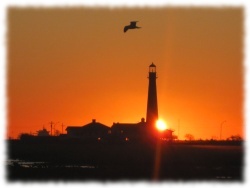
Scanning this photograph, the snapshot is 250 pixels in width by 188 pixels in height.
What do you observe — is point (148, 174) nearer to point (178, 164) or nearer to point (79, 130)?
point (178, 164)

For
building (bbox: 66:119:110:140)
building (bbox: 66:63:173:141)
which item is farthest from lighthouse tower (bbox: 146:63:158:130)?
building (bbox: 66:119:110:140)

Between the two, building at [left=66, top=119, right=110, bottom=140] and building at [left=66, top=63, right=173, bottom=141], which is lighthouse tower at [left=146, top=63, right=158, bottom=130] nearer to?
building at [left=66, top=63, right=173, bottom=141]

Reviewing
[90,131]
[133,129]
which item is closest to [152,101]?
[133,129]

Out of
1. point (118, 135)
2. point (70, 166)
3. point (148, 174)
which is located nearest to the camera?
point (148, 174)

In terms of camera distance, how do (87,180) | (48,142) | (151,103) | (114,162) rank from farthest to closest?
(48,142) < (151,103) < (114,162) < (87,180)

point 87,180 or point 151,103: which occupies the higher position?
point 151,103

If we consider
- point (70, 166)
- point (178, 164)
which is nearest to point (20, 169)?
point (70, 166)

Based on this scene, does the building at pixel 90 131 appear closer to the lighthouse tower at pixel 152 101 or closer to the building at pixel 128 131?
the building at pixel 128 131

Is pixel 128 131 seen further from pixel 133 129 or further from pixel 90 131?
pixel 90 131
